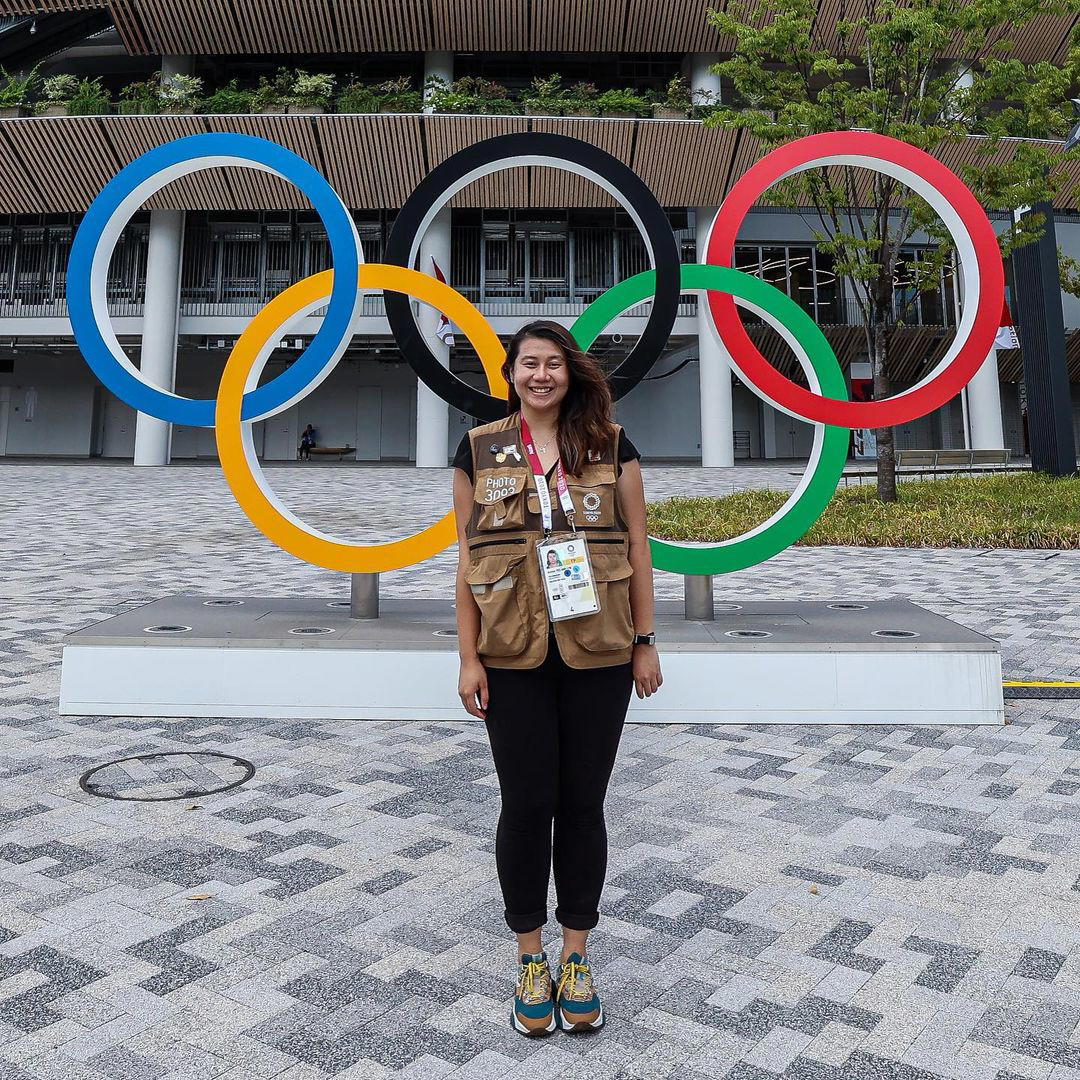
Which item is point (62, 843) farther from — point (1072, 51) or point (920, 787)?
point (1072, 51)

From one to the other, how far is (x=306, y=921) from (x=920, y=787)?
2.62 metres

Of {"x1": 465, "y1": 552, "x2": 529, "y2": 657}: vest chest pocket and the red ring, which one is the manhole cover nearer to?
{"x1": 465, "y1": 552, "x2": 529, "y2": 657}: vest chest pocket

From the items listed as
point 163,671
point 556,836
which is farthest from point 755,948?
point 163,671

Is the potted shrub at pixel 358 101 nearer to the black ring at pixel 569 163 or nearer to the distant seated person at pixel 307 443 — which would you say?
the distant seated person at pixel 307 443

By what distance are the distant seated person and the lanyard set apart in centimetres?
3099

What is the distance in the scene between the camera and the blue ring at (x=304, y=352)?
16.6 ft

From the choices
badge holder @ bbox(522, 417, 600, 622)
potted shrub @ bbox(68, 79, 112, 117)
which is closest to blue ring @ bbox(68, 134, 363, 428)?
badge holder @ bbox(522, 417, 600, 622)

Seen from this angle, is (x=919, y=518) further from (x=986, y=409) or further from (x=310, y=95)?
(x=310, y=95)

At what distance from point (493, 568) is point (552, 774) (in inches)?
21.3

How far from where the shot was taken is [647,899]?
2830 millimetres

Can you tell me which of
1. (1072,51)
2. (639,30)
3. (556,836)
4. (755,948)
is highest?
(639,30)

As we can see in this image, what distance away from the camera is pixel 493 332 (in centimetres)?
504

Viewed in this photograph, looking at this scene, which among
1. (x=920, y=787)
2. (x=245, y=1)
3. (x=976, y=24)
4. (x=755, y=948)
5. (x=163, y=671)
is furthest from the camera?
(x=245, y=1)

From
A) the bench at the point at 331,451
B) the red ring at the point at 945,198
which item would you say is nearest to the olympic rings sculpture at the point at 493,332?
the red ring at the point at 945,198
